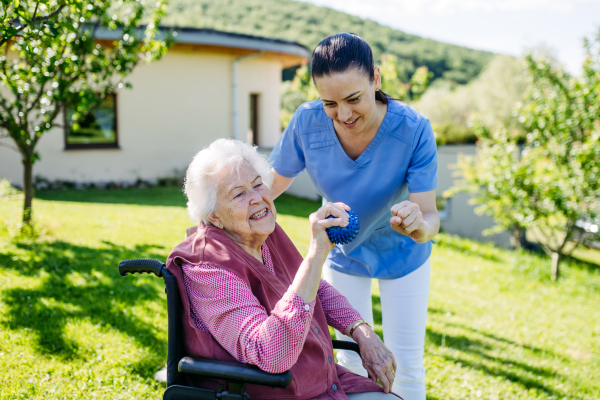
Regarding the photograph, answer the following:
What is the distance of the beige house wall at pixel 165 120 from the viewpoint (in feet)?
33.4

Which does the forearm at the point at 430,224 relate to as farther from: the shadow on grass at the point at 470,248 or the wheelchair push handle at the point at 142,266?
the shadow on grass at the point at 470,248

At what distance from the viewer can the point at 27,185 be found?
5.44m

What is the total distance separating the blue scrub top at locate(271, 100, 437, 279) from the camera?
201 centimetres

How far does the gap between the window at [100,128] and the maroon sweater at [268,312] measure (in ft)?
32.0

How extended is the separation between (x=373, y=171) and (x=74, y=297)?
2.75 metres

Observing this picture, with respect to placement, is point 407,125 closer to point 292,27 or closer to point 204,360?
point 204,360

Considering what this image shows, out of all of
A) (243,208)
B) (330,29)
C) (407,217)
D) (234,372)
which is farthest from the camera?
(330,29)

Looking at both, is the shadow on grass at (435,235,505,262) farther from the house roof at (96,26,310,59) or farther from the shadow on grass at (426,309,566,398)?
the house roof at (96,26,310,59)

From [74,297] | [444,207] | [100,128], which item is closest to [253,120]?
[100,128]

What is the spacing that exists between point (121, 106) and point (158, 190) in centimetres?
210

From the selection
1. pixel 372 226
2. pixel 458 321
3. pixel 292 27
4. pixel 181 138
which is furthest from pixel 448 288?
pixel 292 27

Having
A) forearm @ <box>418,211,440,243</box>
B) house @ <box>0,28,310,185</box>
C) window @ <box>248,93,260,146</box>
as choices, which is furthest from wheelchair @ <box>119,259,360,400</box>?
window @ <box>248,93,260,146</box>

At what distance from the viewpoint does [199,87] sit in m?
11.2

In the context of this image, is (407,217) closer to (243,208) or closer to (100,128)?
(243,208)
